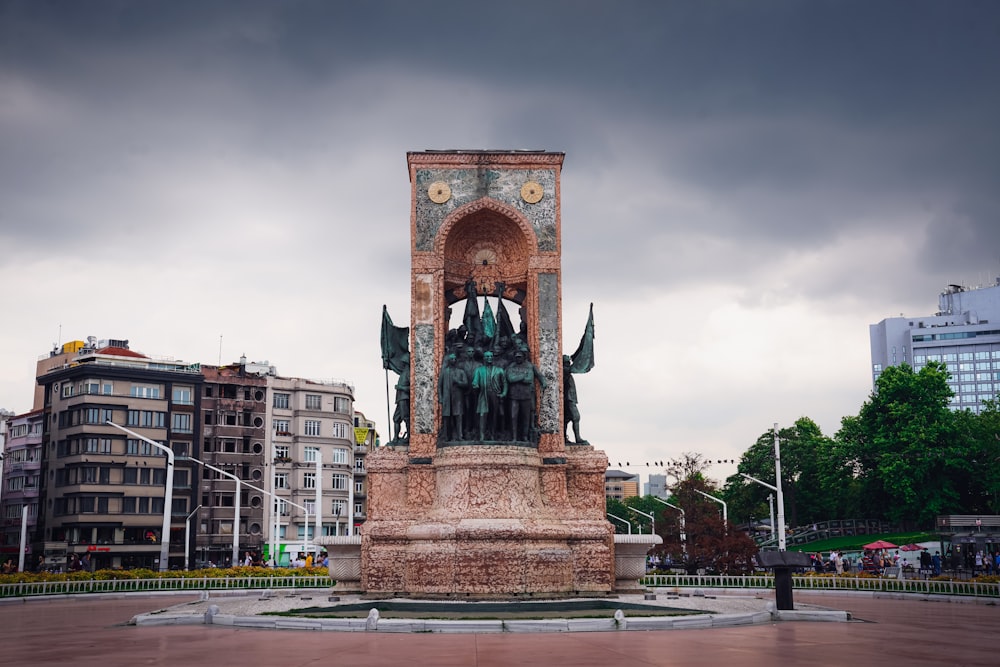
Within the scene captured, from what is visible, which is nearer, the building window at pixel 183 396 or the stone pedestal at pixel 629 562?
the stone pedestal at pixel 629 562

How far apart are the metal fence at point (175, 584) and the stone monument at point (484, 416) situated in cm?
1122

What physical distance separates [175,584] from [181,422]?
4836 centimetres

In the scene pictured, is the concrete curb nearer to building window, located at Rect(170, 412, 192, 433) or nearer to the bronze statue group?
the bronze statue group

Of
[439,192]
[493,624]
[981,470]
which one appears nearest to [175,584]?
[439,192]

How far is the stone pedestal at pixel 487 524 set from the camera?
2581 cm

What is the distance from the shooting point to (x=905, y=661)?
15016 millimetres

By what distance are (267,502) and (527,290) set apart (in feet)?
204

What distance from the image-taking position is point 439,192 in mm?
30734

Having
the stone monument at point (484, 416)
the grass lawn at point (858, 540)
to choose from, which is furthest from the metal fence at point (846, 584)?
the grass lawn at point (858, 540)

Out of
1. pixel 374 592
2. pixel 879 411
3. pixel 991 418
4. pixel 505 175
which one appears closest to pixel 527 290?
pixel 505 175

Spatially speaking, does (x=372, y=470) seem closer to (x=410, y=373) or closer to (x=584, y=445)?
(x=410, y=373)

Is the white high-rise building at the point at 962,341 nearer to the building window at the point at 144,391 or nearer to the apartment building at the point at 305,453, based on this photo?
the apartment building at the point at 305,453

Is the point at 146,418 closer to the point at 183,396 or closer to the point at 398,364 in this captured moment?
the point at 183,396

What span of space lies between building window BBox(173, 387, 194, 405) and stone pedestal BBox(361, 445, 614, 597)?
60.1 meters
